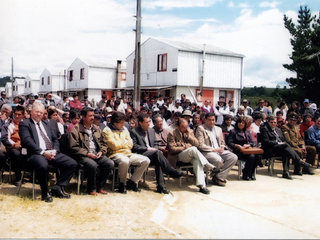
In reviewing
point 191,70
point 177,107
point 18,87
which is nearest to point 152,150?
point 177,107

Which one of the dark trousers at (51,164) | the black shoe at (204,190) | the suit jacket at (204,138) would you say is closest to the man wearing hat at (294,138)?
the suit jacket at (204,138)

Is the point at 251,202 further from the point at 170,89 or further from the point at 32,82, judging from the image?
the point at 32,82

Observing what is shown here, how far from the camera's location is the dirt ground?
436 cm

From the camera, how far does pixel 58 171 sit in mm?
6531

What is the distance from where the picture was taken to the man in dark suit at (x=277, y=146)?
8312 millimetres

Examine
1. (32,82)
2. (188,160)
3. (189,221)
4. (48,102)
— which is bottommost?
(189,221)

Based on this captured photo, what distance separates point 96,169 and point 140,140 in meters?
1.24

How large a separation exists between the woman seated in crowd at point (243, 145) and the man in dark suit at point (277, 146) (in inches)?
20.7

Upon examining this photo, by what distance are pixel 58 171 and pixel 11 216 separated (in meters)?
1.70

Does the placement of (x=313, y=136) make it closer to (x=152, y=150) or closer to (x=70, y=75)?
(x=152, y=150)

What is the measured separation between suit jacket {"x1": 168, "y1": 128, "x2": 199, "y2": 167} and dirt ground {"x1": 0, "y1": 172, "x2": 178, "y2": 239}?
100cm

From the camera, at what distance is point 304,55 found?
81.0 feet

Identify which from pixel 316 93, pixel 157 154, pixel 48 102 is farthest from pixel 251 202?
pixel 316 93

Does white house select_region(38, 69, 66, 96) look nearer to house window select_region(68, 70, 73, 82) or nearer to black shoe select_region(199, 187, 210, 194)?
house window select_region(68, 70, 73, 82)
